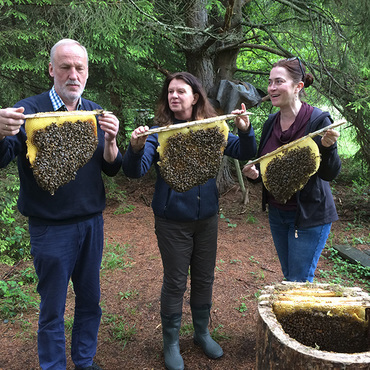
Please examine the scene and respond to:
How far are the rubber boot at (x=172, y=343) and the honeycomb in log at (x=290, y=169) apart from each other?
152 centimetres

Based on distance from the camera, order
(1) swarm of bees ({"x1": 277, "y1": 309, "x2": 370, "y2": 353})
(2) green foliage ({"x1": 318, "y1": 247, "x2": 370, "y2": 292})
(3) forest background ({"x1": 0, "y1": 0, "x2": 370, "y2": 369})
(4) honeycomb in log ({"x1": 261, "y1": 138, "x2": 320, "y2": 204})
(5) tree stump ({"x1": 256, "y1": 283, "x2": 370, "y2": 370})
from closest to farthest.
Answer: (5) tree stump ({"x1": 256, "y1": 283, "x2": 370, "y2": 370}), (1) swarm of bees ({"x1": 277, "y1": 309, "x2": 370, "y2": 353}), (4) honeycomb in log ({"x1": 261, "y1": 138, "x2": 320, "y2": 204}), (3) forest background ({"x1": 0, "y1": 0, "x2": 370, "y2": 369}), (2) green foliage ({"x1": 318, "y1": 247, "x2": 370, "y2": 292})

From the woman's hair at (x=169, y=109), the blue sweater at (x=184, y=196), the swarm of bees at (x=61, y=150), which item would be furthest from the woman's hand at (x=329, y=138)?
the swarm of bees at (x=61, y=150)

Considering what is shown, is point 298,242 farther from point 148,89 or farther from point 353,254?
point 148,89

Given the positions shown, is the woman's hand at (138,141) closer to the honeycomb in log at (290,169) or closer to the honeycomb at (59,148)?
the honeycomb at (59,148)

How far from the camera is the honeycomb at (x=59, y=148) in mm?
2453

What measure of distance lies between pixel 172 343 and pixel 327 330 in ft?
5.12

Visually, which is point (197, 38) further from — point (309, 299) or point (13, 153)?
point (309, 299)

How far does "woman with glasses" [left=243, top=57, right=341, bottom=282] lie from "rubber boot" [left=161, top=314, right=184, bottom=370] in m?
1.19

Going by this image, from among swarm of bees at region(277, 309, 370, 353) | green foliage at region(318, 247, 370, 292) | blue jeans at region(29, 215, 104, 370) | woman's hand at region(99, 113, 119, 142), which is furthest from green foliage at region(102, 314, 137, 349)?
green foliage at region(318, 247, 370, 292)

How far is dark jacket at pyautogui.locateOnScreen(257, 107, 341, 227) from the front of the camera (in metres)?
2.83

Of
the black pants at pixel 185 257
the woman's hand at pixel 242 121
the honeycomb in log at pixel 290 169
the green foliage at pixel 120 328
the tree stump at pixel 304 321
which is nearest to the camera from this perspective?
the tree stump at pixel 304 321

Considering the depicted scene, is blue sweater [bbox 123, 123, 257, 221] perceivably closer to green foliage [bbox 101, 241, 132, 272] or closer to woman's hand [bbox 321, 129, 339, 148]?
woman's hand [bbox 321, 129, 339, 148]

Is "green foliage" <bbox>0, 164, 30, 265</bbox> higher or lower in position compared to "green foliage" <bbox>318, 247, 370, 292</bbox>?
higher

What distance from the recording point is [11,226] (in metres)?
5.68
